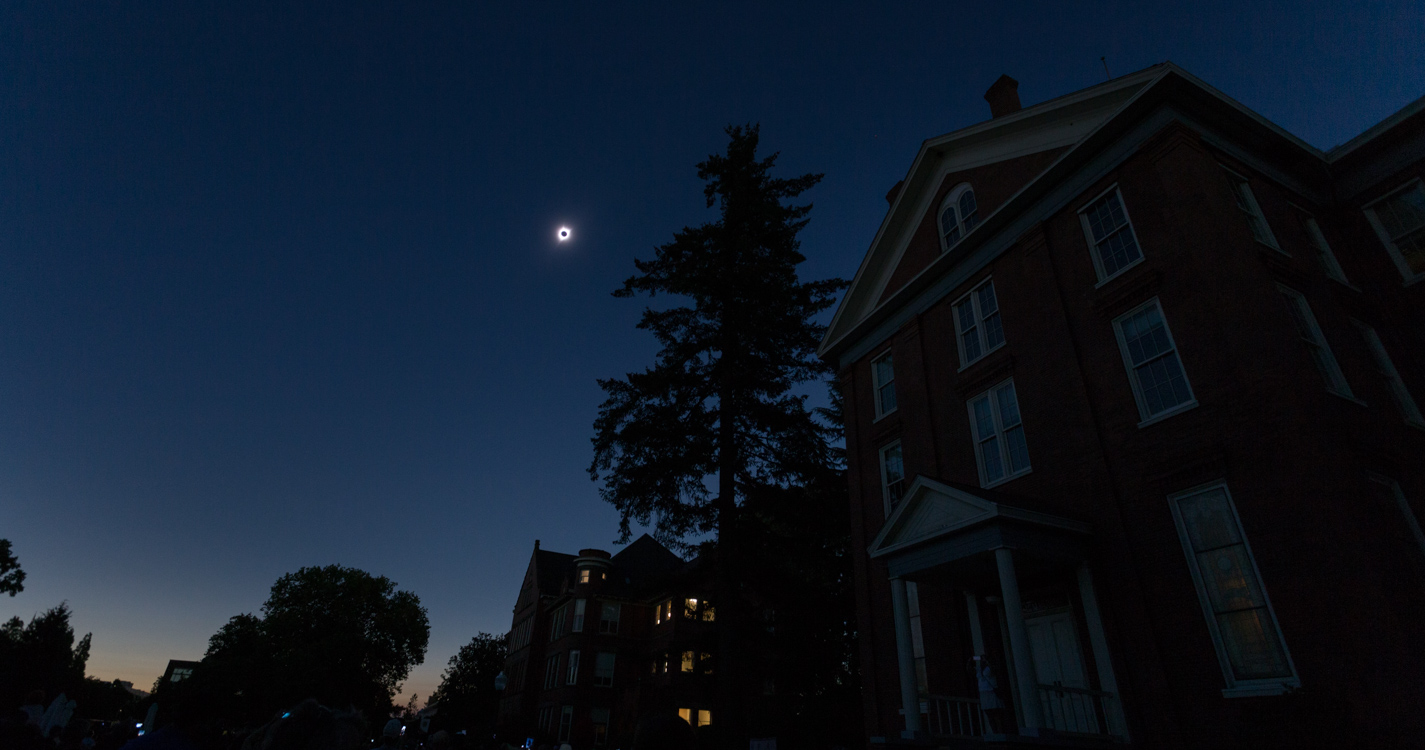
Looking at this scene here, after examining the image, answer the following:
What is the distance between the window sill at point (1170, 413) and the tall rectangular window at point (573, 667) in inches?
1567

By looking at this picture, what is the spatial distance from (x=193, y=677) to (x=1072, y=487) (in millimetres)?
66190

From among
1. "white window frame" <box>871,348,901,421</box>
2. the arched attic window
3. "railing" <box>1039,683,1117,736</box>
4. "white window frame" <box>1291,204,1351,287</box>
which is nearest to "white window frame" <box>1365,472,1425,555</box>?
"white window frame" <box>1291,204,1351,287</box>

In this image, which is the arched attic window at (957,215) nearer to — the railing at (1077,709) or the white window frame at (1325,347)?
the white window frame at (1325,347)

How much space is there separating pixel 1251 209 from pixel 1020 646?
961 cm

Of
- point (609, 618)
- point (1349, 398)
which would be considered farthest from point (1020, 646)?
point (609, 618)

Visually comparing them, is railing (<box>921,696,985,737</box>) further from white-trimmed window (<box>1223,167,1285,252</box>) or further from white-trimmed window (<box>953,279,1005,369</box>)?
white-trimmed window (<box>1223,167,1285,252</box>)

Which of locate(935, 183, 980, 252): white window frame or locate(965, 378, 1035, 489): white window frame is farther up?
locate(935, 183, 980, 252): white window frame

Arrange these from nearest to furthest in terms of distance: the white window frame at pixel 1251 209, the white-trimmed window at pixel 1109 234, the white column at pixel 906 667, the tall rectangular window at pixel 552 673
A: the white window frame at pixel 1251 209 → the white column at pixel 906 667 → the white-trimmed window at pixel 1109 234 → the tall rectangular window at pixel 552 673

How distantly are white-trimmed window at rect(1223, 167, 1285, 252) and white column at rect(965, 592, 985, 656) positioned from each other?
868 centimetres

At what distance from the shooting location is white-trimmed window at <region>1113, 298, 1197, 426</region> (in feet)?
38.3

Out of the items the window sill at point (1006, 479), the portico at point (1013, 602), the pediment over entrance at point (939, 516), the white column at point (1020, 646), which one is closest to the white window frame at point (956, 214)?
the window sill at point (1006, 479)

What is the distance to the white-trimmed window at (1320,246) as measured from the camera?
527 inches

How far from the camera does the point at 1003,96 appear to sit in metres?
19.6

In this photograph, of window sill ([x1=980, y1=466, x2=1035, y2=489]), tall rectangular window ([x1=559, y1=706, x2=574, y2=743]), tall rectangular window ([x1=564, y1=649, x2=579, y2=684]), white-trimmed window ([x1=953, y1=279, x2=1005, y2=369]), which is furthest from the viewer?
tall rectangular window ([x1=564, y1=649, x2=579, y2=684])
